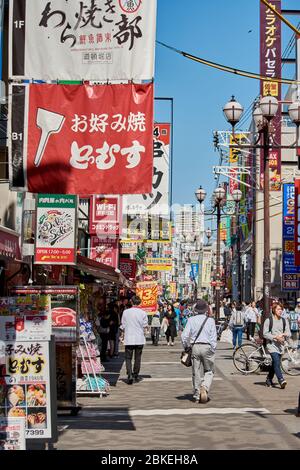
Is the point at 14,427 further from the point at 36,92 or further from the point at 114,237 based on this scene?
the point at 114,237

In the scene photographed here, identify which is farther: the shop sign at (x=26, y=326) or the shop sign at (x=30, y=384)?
the shop sign at (x=26, y=326)

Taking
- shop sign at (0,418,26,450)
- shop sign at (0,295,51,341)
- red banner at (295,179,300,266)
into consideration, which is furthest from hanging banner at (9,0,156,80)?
red banner at (295,179,300,266)

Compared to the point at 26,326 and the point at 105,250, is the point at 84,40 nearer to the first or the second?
the point at 26,326

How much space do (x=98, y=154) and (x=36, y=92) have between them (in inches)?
46.8

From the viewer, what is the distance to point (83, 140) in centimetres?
1029

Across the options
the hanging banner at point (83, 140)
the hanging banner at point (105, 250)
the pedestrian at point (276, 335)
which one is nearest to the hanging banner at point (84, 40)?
the hanging banner at point (83, 140)

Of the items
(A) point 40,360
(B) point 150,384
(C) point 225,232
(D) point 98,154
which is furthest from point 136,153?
(C) point 225,232

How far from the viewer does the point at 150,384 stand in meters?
18.0

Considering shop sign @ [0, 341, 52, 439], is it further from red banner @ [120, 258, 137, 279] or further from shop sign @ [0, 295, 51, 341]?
red banner @ [120, 258, 137, 279]

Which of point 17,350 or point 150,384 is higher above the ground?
point 17,350

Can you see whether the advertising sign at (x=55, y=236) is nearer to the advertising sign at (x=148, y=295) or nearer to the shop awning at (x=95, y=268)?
the shop awning at (x=95, y=268)

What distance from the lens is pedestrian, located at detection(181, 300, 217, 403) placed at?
1461 centimetres

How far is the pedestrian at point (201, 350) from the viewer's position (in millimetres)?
14609

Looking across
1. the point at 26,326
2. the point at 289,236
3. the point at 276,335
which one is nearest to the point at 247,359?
the point at 276,335
